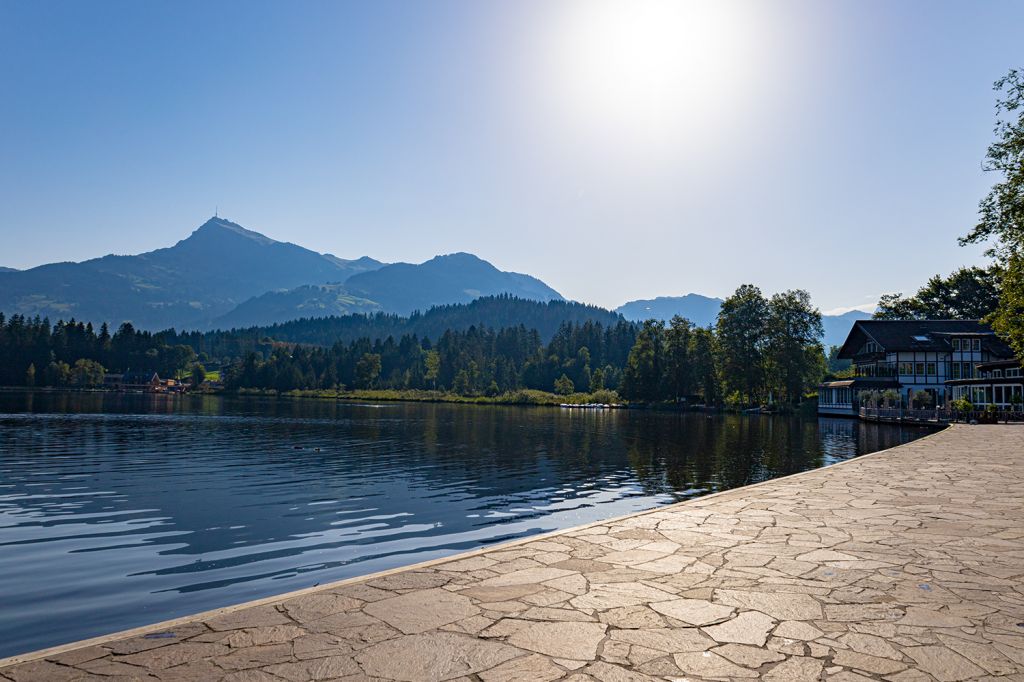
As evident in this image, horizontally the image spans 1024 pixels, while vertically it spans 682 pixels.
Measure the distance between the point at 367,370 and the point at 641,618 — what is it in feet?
504

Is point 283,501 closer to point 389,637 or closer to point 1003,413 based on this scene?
point 389,637

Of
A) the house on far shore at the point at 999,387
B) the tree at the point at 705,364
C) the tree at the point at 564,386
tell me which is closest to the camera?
the house on far shore at the point at 999,387

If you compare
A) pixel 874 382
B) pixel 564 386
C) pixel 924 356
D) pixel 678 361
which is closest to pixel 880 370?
pixel 874 382

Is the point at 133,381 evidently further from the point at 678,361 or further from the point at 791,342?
the point at 791,342

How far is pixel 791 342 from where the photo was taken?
8144 cm

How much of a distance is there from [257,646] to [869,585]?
6.00 metres

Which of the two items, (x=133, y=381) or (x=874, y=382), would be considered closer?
(x=874, y=382)

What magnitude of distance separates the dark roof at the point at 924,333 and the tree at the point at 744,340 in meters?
15.7

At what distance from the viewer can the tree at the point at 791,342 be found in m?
80.6

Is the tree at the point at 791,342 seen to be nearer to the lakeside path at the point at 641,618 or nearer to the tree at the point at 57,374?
the lakeside path at the point at 641,618

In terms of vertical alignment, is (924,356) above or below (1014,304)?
below

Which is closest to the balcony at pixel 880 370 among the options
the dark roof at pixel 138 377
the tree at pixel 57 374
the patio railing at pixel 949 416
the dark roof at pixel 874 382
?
the dark roof at pixel 874 382

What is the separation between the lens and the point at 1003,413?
45.6 meters

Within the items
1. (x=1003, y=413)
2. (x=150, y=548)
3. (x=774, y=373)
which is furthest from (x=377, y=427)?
(x=774, y=373)
